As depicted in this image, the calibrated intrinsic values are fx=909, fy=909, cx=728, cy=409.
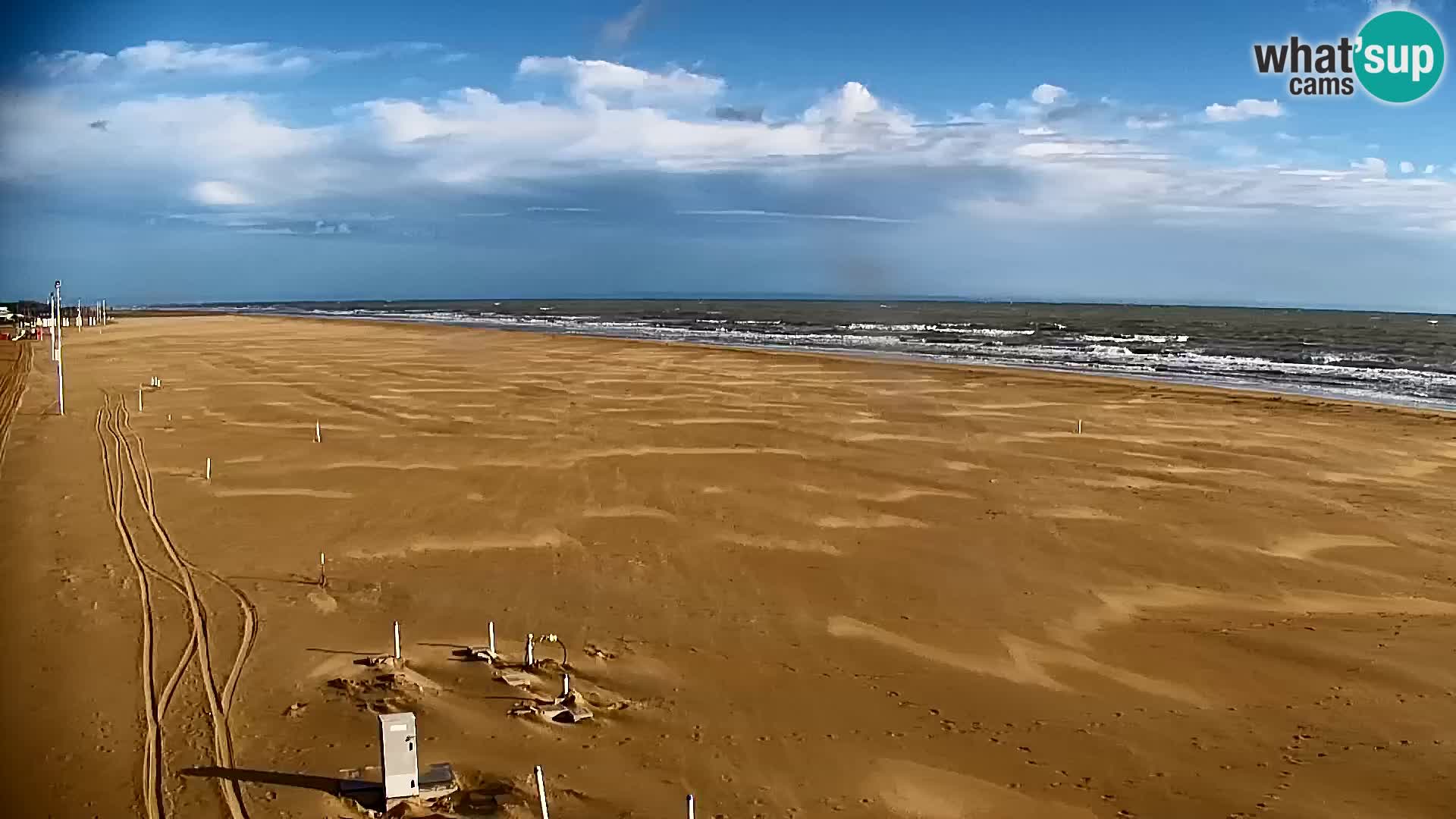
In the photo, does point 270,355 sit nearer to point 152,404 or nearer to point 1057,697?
point 152,404

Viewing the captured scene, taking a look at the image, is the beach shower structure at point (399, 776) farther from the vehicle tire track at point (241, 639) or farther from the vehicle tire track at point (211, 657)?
the vehicle tire track at point (241, 639)

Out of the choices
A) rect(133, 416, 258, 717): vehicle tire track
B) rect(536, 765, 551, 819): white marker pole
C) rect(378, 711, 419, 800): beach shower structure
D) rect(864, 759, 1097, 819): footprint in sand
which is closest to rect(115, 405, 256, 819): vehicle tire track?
rect(133, 416, 258, 717): vehicle tire track

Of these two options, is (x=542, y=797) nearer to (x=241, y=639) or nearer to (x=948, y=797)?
(x=948, y=797)

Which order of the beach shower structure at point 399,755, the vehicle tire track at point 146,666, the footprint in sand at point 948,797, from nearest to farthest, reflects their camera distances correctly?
the beach shower structure at point 399,755 → the vehicle tire track at point 146,666 → the footprint in sand at point 948,797

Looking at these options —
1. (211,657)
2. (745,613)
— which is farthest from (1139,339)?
(211,657)

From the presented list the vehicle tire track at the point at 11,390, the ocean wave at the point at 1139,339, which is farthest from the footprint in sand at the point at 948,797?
the ocean wave at the point at 1139,339

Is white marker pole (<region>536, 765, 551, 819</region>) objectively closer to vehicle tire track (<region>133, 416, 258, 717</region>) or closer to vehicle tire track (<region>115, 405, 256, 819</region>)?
vehicle tire track (<region>115, 405, 256, 819</region>)

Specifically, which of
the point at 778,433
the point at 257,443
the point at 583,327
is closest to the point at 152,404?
the point at 257,443
